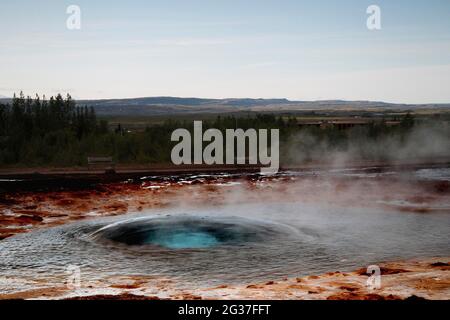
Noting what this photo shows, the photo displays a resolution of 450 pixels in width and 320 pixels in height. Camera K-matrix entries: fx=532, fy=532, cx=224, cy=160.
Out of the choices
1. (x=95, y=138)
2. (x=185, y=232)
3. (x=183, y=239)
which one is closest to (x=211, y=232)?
(x=185, y=232)

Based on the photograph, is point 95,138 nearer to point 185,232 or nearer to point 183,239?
point 185,232

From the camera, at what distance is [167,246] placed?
9.62m

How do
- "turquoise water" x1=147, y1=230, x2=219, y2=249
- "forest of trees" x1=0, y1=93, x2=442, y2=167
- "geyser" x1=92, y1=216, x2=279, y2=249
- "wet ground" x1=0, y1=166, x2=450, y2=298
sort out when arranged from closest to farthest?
1. "wet ground" x1=0, y1=166, x2=450, y2=298
2. "turquoise water" x1=147, y1=230, x2=219, y2=249
3. "geyser" x1=92, y1=216, x2=279, y2=249
4. "forest of trees" x1=0, y1=93, x2=442, y2=167

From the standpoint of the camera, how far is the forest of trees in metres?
25.3

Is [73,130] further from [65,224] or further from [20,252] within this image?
[20,252]

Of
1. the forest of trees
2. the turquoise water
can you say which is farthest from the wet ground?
the forest of trees

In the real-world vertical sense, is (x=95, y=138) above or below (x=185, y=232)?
above

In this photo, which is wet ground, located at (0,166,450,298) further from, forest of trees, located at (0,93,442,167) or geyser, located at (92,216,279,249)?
forest of trees, located at (0,93,442,167)

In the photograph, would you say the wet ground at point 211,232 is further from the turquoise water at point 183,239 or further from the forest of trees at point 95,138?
the forest of trees at point 95,138

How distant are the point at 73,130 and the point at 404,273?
79.9ft

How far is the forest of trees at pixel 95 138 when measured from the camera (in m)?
25.3

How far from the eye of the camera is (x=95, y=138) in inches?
1091

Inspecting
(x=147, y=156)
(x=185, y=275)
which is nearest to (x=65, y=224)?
(x=185, y=275)

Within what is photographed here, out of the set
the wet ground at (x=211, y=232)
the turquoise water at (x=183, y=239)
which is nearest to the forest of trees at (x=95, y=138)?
the wet ground at (x=211, y=232)
